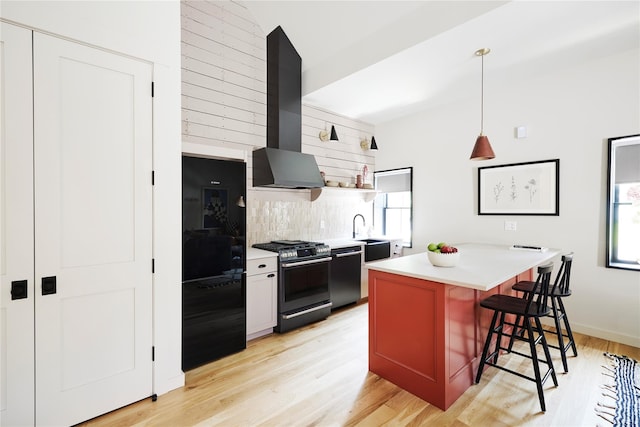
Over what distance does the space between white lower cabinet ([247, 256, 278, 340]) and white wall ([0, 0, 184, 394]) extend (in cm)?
80

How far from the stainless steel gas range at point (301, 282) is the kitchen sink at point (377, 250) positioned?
2.66ft

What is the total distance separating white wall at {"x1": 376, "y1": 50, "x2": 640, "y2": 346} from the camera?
2.99m

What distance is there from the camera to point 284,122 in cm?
380

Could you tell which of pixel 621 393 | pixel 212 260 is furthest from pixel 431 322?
pixel 212 260

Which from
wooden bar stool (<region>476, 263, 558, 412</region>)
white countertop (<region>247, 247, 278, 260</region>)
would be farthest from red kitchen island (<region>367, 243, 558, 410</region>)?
white countertop (<region>247, 247, 278, 260</region>)

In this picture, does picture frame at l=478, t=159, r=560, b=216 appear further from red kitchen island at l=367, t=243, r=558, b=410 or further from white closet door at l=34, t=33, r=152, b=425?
white closet door at l=34, t=33, r=152, b=425

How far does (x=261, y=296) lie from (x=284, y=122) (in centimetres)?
216

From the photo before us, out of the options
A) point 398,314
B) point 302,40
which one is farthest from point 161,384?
point 302,40

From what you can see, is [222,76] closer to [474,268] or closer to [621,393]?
[474,268]

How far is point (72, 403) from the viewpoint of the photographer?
187 centimetres

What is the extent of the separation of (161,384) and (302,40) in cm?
391

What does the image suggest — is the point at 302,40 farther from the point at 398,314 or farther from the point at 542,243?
→ the point at 542,243

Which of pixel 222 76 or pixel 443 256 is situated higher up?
pixel 222 76

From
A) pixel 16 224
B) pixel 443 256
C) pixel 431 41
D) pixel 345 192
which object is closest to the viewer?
pixel 16 224
